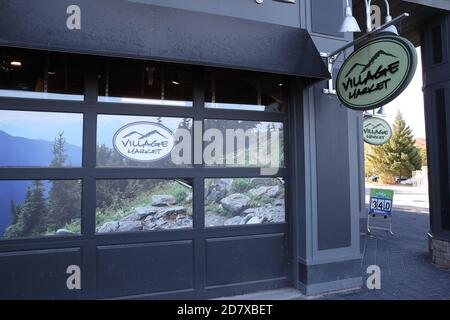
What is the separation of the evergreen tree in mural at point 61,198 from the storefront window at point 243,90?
1961 millimetres

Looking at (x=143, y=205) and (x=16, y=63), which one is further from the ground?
(x=16, y=63)

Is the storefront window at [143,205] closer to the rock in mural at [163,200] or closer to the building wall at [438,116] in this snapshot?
the rock in mural at [163,200]

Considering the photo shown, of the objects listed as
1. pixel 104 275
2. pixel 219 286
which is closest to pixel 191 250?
pixel 219 286

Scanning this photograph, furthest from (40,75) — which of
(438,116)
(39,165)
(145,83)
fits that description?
(438,116)

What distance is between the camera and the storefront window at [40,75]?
4102 millimetres

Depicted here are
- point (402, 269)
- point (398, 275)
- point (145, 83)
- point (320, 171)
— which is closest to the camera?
point (145, 83)

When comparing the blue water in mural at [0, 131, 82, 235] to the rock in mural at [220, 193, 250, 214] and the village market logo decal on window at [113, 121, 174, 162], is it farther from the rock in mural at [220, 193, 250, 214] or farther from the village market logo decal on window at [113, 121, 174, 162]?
the rock in mural at [220, 193, 250, 214]

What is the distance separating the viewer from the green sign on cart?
31.2 ft

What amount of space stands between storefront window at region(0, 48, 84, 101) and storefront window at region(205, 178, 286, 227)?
210 cm

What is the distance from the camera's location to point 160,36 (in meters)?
3.94

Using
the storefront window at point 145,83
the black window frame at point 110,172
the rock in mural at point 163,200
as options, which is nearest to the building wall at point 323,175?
the black window frame at point 110,172

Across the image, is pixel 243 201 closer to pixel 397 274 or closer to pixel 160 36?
pixel 160 36

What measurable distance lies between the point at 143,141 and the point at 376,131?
26.8 feet

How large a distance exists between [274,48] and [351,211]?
2.57m
